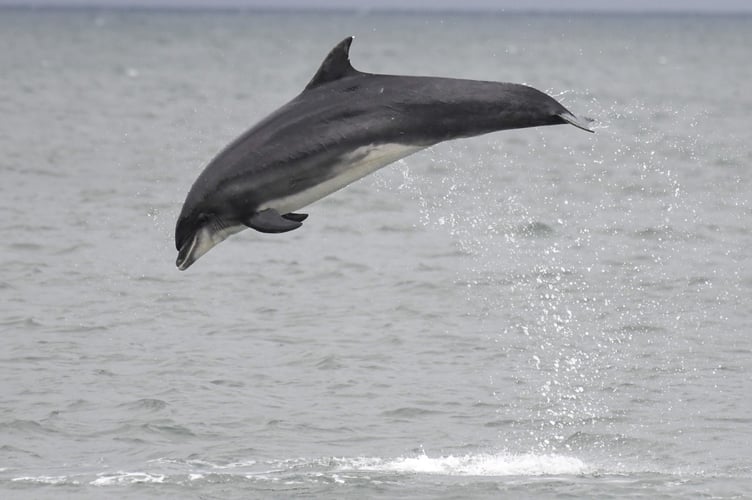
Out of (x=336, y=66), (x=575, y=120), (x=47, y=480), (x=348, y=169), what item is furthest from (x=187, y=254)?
(x=47, y=480)

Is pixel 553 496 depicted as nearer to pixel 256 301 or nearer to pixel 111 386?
pixel 111 386

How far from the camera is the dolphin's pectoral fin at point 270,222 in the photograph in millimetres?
8641

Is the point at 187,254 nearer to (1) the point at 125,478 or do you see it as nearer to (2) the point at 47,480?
(1) the point at 125,478

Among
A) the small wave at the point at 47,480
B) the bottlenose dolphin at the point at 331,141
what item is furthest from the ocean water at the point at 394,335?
the bottlenose dolphin at the point at 331,141

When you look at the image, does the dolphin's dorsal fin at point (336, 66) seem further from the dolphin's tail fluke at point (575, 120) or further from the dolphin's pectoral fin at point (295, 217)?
the dolphin's tail fluke at point (575, 120)

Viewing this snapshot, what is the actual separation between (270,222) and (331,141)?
24.7 inches

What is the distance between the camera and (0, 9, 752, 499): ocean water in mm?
11578

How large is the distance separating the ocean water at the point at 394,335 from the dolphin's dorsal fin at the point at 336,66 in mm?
1789

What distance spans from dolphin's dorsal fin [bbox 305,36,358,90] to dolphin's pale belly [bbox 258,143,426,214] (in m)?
0.59

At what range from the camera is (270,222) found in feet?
28.7

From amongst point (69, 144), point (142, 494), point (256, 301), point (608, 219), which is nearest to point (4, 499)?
point (142, 494)

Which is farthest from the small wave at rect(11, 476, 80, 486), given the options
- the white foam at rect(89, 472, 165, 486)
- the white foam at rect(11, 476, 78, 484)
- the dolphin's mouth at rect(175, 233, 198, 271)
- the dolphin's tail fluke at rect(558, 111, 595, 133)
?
the dolphin's tail fluke at rect(558, 111, 595, 133)

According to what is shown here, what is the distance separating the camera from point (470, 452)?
12.0 m

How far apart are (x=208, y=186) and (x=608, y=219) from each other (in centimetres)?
1482
